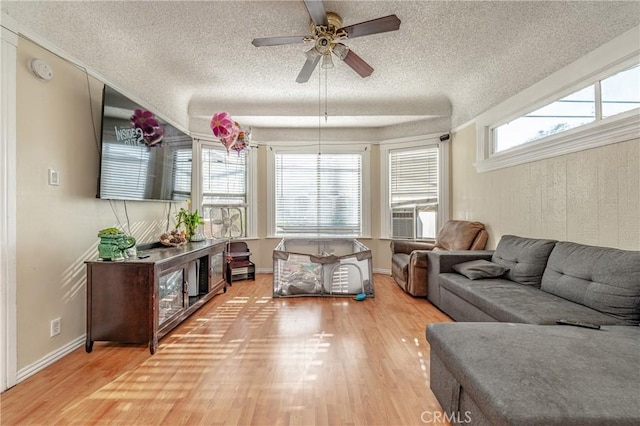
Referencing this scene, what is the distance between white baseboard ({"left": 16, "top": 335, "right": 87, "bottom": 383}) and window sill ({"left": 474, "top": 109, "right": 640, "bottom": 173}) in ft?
14.7

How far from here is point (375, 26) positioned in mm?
2172

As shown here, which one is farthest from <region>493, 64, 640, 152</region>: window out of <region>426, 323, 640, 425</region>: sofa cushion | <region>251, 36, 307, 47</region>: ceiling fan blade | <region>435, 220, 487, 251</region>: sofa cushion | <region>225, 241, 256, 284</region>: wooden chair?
<region>225, 241, 256, 284</region>: wooden chair

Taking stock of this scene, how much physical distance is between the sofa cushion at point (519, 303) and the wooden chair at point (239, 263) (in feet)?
9.97

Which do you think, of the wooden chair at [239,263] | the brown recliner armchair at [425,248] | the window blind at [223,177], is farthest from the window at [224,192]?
the brown recliner armchair at [425,248]

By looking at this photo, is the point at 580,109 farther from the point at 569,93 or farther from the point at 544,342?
the point at 544,342

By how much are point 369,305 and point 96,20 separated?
12.6 feet

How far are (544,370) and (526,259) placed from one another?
1.78 m

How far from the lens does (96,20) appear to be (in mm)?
2480

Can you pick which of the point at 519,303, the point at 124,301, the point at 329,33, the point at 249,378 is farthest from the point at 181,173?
the point at 519,303

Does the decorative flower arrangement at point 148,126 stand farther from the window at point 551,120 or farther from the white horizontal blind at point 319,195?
the window at point 551,120

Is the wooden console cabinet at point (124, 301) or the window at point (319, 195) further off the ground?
the window at point (319, 195)

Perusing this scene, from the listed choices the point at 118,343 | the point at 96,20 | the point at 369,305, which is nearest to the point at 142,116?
the point at 96,20

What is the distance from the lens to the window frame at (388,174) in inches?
185

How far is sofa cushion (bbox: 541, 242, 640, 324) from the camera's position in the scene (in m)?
1.79
